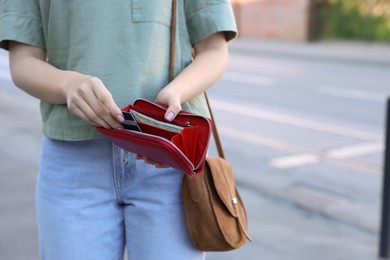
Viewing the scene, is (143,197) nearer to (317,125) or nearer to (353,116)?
(317,125)

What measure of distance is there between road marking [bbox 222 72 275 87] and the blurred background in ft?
0.07

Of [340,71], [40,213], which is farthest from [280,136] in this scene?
[340,71]

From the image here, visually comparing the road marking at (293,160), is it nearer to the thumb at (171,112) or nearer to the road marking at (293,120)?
the road marking at (293,120)

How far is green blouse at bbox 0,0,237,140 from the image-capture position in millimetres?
1538

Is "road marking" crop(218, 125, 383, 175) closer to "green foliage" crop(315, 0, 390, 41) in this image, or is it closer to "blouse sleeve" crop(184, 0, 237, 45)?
"blouse sleeve" crop(184, 0, 237, 45)

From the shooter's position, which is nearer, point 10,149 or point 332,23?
point 10,149

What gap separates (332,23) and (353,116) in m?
14.4

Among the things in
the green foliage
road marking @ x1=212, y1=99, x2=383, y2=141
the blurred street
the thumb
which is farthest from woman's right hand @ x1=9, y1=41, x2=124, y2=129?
the green foliage

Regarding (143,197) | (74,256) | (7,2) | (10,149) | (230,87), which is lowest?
(230,87)

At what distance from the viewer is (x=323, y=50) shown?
65.4 ft

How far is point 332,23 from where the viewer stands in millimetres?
22812

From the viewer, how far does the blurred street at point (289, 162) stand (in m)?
4.30

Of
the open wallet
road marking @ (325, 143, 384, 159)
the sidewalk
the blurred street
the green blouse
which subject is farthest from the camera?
the sidewalk

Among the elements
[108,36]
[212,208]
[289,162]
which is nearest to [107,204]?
[212,208]
